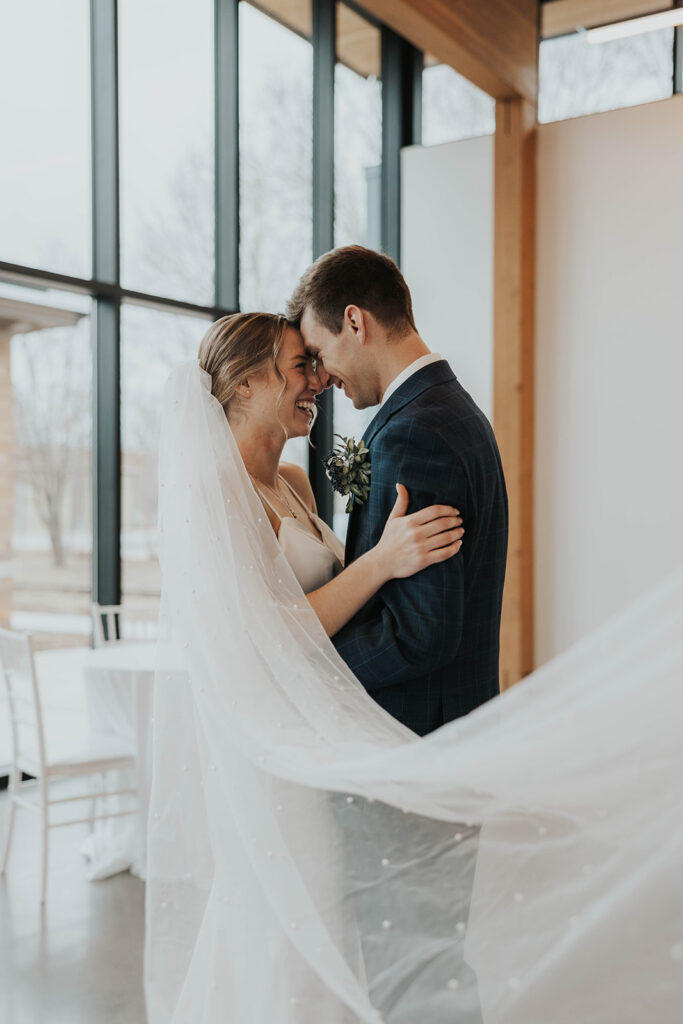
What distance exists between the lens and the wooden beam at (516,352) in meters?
5.39

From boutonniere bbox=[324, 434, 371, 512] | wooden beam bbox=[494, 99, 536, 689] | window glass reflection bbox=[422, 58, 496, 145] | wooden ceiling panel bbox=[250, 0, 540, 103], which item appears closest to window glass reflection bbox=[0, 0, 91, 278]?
wooden ceiling panel bbox=[250, 0, 540, 103]

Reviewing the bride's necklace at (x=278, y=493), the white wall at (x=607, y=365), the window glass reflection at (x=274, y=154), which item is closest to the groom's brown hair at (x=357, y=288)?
the bride's necklace at (x=278, y=493)

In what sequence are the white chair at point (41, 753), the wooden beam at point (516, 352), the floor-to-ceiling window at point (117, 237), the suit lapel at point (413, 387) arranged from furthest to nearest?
1. the wooden beam at point (516, 352)
2. the floor-to-ceiling window at point (117, 237)
3. the white chair at point (41, 753)
4. the suit lapel at point (413, 387)

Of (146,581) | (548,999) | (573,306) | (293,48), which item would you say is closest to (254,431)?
(548,999)

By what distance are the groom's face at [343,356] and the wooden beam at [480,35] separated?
3.04 meters

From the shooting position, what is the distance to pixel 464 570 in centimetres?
185

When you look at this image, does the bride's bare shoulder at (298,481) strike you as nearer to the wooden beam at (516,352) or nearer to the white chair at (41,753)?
the white chair at (41,753)

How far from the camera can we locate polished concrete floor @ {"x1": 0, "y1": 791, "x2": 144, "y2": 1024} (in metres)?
2.62

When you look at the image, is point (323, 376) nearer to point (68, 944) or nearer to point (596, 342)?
point (68, 944)

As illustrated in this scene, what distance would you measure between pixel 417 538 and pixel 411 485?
120 millimetres

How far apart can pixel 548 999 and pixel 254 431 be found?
119 cm

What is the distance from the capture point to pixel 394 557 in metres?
1.74

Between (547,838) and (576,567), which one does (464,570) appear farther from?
(576,567)

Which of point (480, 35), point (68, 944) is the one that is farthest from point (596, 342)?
point (68, 944)
